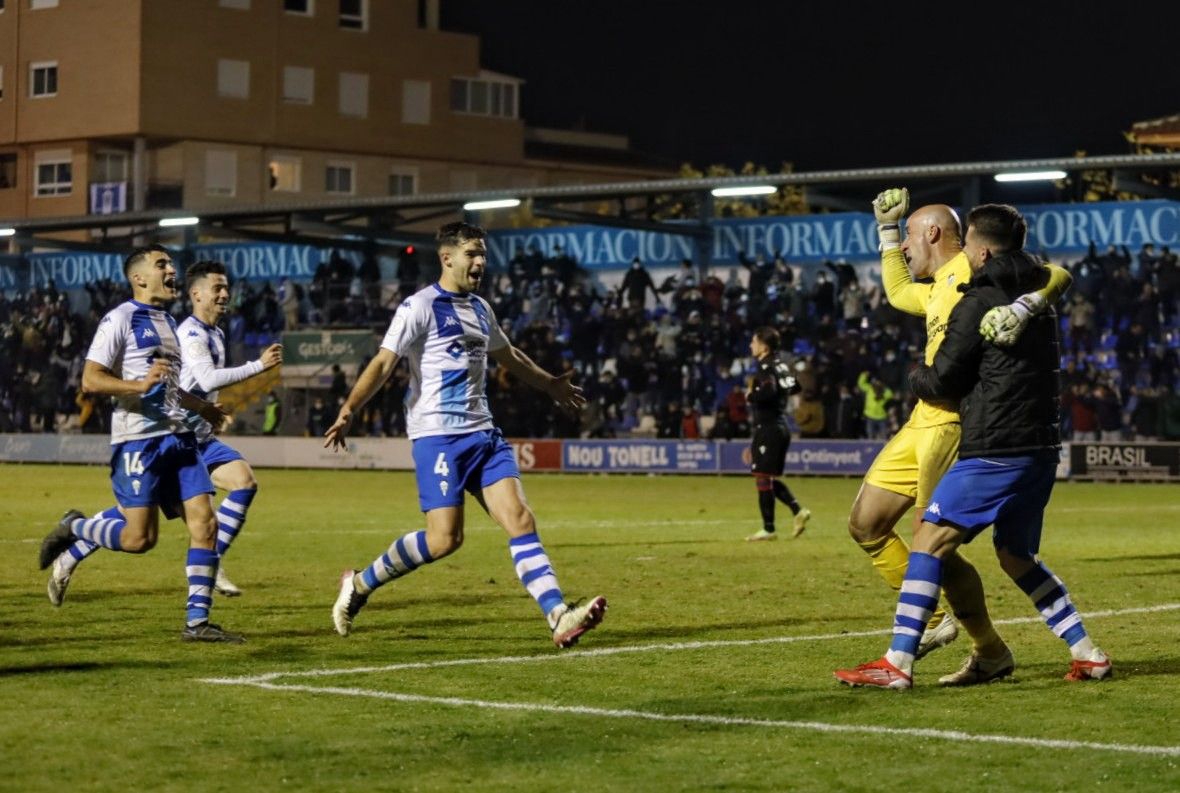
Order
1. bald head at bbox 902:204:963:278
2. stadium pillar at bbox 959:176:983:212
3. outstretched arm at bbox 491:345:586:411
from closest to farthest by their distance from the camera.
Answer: bald head at bbox 902:204:963:278
outstretched arm at bbox 491:345:586:411
stadium pillar at bbox 959:176:983:212

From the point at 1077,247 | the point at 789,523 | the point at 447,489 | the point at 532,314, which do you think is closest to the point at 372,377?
the point at 447,489

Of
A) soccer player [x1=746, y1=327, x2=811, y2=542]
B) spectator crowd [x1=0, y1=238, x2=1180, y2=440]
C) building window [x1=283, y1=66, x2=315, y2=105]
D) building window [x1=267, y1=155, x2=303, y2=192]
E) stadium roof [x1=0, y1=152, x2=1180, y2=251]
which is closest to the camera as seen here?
soccer player [x1=746, y1=327, x2=811, y2=542]

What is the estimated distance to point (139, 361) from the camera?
11164 millimetres

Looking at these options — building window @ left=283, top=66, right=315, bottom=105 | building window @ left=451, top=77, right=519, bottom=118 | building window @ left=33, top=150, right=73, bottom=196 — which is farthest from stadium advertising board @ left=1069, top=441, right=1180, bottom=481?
building window @ left=451, top=77, right=519, bottom=118

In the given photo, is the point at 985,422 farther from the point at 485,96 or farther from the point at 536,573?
the point at 485,96

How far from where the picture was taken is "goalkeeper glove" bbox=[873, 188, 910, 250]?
→ 9562mm

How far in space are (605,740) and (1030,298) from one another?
2.65m

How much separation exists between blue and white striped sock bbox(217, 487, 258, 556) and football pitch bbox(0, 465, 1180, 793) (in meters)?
0.42

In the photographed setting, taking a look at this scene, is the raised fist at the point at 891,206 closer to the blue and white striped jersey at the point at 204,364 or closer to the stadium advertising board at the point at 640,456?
the blue and white striped jersey at the point at 204,364

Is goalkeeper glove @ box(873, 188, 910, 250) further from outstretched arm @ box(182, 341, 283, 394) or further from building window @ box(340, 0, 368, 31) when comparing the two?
building window @ box(340, 0, 368, 31)

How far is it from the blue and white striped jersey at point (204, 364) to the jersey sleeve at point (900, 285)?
14.2ft

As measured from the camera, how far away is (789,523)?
73.1 ft

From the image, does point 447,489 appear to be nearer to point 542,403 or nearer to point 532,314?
point 542,403

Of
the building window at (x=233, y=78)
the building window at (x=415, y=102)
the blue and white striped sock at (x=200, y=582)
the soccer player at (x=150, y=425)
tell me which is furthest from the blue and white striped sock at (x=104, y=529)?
the building window at (x=415, y=102)
